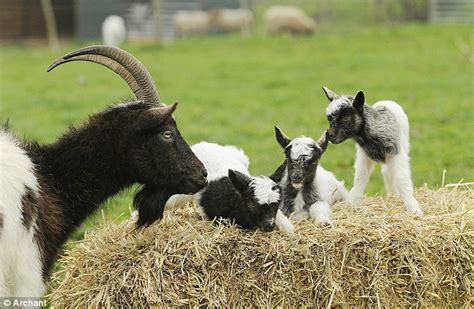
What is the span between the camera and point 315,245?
19.2 ft

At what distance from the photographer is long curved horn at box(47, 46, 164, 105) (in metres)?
5.93

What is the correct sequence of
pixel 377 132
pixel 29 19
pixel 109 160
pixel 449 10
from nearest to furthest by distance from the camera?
1. pixel 109 160
2. pixel 377 132
3. pixel 449 10
4. pixel 29 19

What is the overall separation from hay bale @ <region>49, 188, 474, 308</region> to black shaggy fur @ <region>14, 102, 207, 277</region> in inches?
15.1

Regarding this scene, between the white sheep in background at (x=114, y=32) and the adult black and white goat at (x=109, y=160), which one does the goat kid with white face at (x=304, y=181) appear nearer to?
the adult black and white goat at (x=109, y=160)

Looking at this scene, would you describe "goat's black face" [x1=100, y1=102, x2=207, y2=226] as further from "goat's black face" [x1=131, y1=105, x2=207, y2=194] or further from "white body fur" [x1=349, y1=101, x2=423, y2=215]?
"white body fur" [x1=349, y1=101, x2=423, y2=215]

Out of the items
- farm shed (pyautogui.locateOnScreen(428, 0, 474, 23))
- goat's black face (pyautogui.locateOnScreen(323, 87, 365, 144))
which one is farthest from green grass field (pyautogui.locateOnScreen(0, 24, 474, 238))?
farm shed (pyautogui.locateOnScreen(428, 0, 474, 23))

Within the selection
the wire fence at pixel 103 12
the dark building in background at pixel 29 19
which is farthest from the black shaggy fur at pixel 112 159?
the dark building in background at pixel 29 19

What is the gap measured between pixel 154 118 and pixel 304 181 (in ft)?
4.67

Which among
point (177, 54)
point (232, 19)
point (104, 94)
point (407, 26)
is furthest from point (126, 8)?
point (104, 94)

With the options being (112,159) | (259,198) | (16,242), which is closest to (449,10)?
(259,198)

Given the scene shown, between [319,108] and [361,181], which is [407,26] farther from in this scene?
[361,181]

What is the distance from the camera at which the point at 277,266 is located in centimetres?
575

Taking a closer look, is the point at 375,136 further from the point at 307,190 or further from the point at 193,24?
the point at 193,24

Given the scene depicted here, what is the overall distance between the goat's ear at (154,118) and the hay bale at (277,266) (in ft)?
2.70
